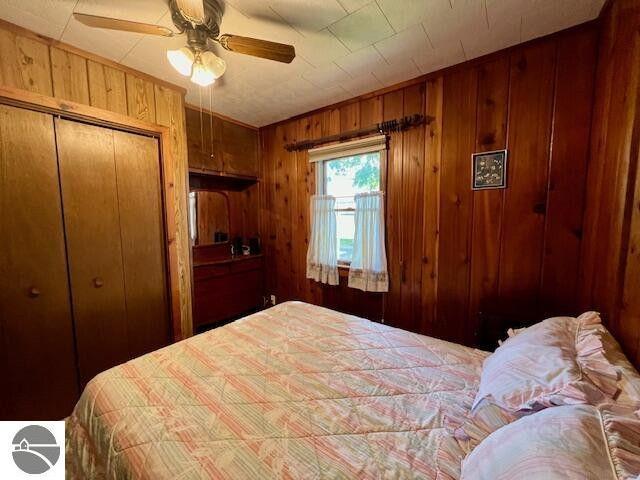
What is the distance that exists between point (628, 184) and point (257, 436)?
1.77m

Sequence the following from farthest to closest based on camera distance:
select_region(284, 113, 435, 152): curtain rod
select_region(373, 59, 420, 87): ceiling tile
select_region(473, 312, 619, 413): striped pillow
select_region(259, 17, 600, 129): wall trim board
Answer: select_region(284, 113, 435, 152): curtain rod
select_region(373, 59, 420, 87): ceiling tile
select_region(259, 17, 600, 129): wall trim board
select_region(473, 312, 619, 413): striped pillow

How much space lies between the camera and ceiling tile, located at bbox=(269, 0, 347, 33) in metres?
1.36

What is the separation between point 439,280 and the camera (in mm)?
2158

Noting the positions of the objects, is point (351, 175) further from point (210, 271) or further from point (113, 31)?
point (113, 31)

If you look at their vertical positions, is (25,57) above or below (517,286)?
above

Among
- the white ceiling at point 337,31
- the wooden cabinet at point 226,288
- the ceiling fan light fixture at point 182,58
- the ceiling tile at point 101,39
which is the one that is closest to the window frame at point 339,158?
the white ceiling at point 337,31

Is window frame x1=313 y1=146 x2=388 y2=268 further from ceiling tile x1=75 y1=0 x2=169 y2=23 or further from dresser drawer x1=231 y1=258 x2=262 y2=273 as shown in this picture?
ceiling tile x1=75 y1=0 x2=169 y2=23

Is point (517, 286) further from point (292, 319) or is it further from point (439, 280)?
point (292, 319)

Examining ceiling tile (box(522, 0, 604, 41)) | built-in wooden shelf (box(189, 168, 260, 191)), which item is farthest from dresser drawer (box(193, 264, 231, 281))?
ceiling tile (box(522, 0, 604, 41))

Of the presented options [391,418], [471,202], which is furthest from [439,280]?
[391,418]

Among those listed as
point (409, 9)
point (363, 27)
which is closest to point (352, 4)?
point (363, 27)

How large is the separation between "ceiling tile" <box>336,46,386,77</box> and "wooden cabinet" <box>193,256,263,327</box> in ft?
7.38

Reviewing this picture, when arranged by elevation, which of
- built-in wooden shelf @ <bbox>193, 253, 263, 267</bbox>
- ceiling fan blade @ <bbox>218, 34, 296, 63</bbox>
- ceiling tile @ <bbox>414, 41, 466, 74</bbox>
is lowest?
built-in wooden shelf @ <bbox>193, 253, 263, 267</bbox>

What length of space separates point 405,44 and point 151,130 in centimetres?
199
